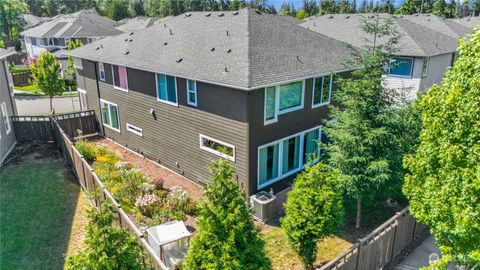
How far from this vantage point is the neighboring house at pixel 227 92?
13.0m

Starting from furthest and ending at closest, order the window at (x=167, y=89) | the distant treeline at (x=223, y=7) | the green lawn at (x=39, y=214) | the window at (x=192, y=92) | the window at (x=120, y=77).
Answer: the distant treeline at (x=223, y=7) → the window at (x=120, y=77) → the window at (x=167, y=89) → the window at (x=192, y=92) → the green lawn at (x=39, y=214)

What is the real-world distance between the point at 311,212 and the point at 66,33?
158ft

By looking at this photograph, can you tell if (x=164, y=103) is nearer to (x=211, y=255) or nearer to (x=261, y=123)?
(x=261, y=123)

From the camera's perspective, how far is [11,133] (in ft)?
Answer: 63.4

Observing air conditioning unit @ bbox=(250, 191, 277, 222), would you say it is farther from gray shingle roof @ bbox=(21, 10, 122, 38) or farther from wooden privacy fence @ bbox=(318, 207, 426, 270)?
gray shingle roof @ bbox=(21, 10, 122, 38)

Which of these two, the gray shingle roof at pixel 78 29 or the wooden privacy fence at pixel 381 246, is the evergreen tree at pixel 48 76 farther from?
the wooden privacy fence at pixel 381 246

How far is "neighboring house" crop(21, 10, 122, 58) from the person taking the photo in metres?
46.2

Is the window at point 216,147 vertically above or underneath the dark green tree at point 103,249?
underneath

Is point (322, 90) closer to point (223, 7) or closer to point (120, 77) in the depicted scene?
point (120, 77)

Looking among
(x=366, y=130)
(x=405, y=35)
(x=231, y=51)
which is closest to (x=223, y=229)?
(x=366, y=130)

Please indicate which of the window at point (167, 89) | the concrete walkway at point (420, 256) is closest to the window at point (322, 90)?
the window at point (167, 89)

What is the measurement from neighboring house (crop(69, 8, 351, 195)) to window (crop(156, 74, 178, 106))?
0.05m

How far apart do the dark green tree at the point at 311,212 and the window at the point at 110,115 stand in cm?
1467

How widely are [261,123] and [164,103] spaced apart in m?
5.76
